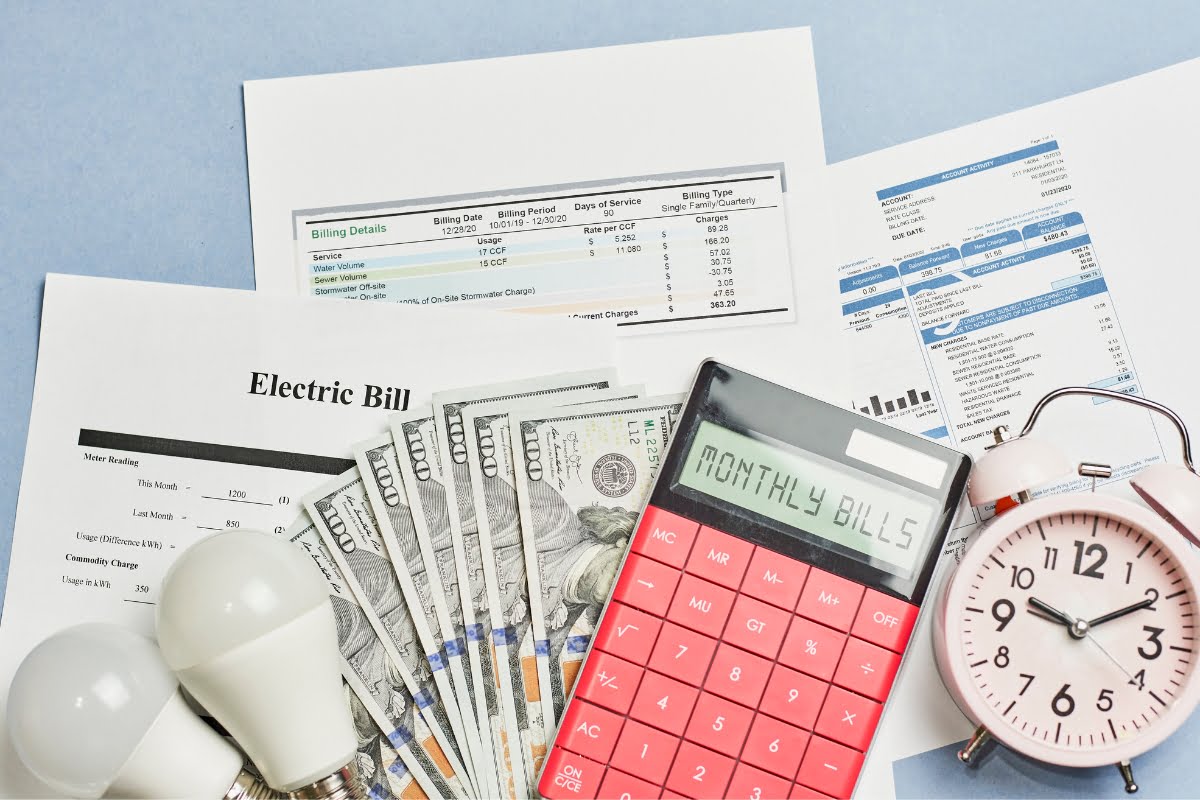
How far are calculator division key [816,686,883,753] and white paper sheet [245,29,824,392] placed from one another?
0.77 ft

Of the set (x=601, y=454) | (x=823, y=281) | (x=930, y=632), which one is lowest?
(x=930, y=632)

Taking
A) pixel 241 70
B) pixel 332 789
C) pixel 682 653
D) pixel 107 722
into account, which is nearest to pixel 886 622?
pixel 682 653

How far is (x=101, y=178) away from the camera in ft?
2.37

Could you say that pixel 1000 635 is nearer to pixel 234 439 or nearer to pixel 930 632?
pixel 930 632

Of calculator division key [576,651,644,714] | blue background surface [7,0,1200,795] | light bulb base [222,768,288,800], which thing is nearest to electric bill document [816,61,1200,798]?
blue background surface [7,0,1200,795]

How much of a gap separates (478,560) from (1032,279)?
450mm

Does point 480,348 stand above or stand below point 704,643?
above

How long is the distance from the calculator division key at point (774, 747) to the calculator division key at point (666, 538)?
115mm

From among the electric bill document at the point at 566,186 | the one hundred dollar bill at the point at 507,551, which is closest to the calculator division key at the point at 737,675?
the one hundred dollar bill at the point at 507,551

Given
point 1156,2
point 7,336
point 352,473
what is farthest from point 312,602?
point 1156,2

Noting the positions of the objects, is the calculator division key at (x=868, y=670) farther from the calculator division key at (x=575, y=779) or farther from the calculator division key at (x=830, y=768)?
the calculator division key at (x=575, y=779)

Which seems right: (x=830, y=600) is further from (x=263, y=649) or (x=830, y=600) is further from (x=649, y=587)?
(x=263, y=649)

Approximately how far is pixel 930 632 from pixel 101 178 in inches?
27.2

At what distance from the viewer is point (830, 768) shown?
2.02 ft
